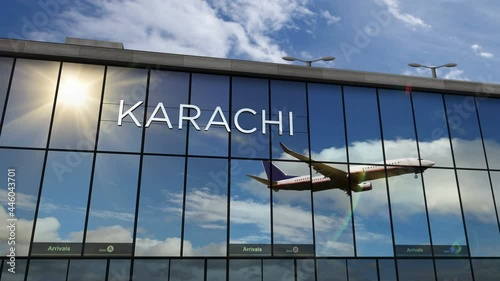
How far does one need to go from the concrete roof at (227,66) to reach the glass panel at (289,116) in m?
0.62

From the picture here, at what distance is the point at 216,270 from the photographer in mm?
16578

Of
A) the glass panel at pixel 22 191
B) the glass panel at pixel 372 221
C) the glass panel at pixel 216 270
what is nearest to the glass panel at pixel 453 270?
the glass panel at pixel 372 221

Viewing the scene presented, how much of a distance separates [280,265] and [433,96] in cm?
1274

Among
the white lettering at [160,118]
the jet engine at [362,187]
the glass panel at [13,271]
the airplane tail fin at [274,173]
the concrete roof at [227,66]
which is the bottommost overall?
the glass panel at [13,271]

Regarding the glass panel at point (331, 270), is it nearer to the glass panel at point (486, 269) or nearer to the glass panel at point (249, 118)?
the glass panel at point (249, 118)

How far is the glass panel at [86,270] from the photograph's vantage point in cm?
1553

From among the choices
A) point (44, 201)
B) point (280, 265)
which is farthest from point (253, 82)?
point (44, 201)

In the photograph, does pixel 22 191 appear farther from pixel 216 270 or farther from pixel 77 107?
pixel 216 270

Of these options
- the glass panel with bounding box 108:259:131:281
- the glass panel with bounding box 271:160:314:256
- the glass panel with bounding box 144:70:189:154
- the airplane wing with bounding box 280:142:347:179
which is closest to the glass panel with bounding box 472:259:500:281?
the airplane wing with bounding box 280:142:347:179

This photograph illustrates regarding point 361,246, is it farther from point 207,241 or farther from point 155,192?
point 155,192

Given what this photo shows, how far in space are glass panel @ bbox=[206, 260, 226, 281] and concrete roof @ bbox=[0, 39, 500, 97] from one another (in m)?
9.13

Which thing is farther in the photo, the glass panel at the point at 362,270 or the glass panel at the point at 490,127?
the glass panel at the point at 490,127

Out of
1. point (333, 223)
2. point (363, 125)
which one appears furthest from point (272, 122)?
point (333, 223)

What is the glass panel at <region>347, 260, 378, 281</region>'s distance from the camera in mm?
17516
